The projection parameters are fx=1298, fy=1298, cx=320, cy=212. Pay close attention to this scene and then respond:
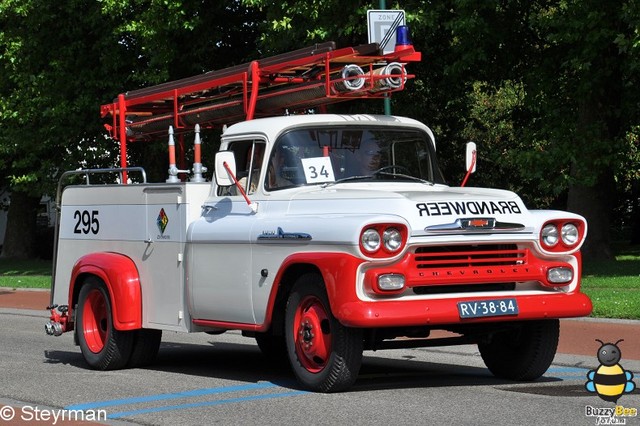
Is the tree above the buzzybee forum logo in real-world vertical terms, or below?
above

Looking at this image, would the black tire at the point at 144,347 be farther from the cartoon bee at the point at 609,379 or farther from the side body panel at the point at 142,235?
the cartoon bee at the point at 609,379

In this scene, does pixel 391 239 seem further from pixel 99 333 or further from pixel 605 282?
pixel 605 282

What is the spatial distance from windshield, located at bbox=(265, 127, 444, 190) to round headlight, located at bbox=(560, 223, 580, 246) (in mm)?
1598

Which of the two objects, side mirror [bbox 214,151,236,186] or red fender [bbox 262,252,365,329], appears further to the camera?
side mirror [bbox 214,151,236,186]

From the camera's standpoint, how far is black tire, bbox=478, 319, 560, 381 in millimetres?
10703

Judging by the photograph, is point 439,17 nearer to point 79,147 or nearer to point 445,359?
point 79,147

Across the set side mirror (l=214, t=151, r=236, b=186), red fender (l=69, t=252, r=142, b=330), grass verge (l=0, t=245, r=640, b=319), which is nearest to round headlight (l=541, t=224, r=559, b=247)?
side mirror (l=214, t=151, r=236, b=186)

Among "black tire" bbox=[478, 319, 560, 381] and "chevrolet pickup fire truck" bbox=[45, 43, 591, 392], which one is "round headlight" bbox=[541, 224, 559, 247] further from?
"black tire" bbox=[478, 319, 560, 381]

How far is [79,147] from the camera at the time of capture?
35.4 meters

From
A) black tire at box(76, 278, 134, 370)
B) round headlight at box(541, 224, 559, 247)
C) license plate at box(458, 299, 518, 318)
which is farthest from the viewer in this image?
black tire at box(76, 278, 134, 370)

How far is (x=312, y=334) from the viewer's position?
10.1 metres

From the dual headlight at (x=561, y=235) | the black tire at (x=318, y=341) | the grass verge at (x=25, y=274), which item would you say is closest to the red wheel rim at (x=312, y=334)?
the black tire at (x=318, y=341)

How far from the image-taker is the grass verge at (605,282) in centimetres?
1667

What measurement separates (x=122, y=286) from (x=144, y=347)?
29.2 inches
